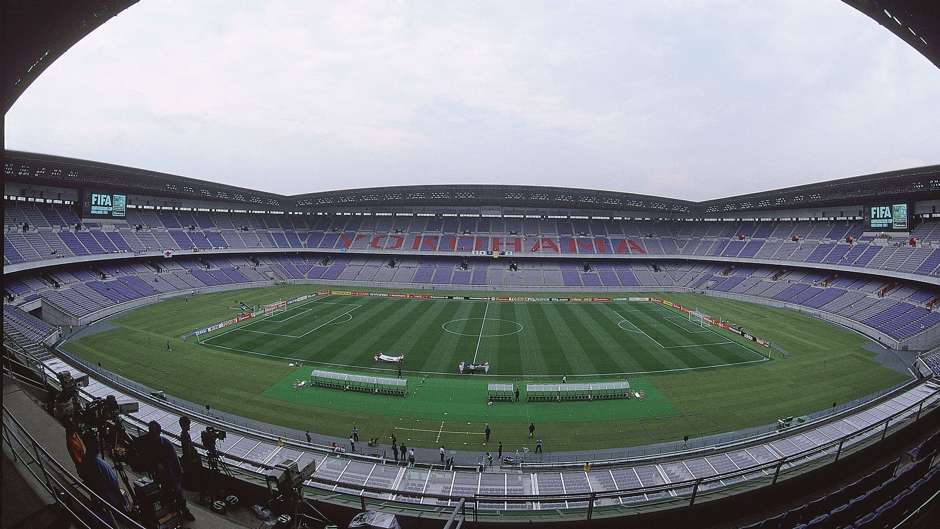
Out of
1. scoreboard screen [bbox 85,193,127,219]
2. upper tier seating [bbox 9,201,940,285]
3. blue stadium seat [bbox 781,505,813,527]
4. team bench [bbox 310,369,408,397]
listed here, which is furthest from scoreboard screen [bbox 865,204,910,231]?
scoreboard screen [bbox 85,193,127,219]

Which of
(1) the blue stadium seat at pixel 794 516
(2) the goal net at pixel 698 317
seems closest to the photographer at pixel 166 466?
(1) the blue stadium seat at pixel 794 516

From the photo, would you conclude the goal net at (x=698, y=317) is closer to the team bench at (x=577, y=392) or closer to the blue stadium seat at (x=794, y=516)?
the team bench at (x=577, y=392)

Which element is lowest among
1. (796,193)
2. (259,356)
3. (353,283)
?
(259,356)

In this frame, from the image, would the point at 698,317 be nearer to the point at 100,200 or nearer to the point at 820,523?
the point at 820,523

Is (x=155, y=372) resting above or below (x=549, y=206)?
below

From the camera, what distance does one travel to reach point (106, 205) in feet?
170

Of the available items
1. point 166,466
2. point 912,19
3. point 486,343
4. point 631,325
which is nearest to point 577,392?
point 486,343

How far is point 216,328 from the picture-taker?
→ 1425 inches

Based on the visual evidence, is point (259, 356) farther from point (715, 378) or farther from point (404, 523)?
point (715, 378)

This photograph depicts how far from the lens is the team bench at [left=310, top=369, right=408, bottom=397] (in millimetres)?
24156

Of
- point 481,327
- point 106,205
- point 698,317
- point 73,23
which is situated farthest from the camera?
point 106,205

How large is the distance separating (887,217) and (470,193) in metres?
51.2

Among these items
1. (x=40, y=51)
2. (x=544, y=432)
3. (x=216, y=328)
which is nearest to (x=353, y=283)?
(x=216, y=328)

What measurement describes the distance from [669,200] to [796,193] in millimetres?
17870
